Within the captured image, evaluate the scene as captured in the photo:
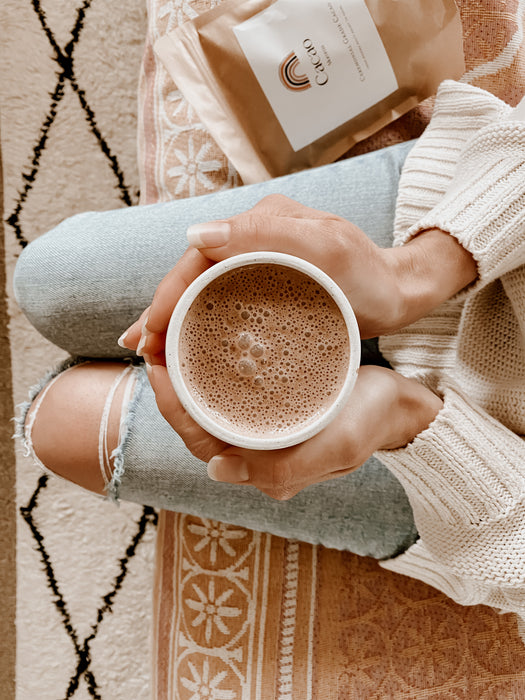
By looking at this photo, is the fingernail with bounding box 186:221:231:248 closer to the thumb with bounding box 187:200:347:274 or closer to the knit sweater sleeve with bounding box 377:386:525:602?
the thumb with bounding box 187:200:347:274

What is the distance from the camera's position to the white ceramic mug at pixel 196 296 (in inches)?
17.3

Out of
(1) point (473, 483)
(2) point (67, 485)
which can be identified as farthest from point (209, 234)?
(2) point (67, 485)

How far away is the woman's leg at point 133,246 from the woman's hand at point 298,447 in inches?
10.9

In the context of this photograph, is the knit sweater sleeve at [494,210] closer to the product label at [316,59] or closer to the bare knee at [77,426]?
the product label at [316,59]

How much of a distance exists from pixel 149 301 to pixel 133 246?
0.08 m

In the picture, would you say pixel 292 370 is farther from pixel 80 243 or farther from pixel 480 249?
pixel 80 243

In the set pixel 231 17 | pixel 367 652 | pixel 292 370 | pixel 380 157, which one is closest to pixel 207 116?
pixel 231 17

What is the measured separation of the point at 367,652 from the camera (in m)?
0.86

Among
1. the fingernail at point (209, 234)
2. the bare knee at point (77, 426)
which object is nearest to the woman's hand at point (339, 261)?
the fingernail at point (209, 234)

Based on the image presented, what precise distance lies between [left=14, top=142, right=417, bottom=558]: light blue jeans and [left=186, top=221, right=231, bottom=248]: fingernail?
283 mm

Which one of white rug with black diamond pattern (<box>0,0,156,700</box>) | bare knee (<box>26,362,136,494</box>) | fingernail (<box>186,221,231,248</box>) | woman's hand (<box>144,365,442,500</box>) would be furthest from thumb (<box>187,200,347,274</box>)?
white rug with black diamond pattern (<box>0,0,156,700</box>)

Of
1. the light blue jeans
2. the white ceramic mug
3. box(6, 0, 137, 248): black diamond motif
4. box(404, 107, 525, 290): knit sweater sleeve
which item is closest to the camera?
the white ceramic mug

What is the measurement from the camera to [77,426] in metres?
0.78

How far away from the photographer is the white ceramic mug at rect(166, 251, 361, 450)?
44 cm
